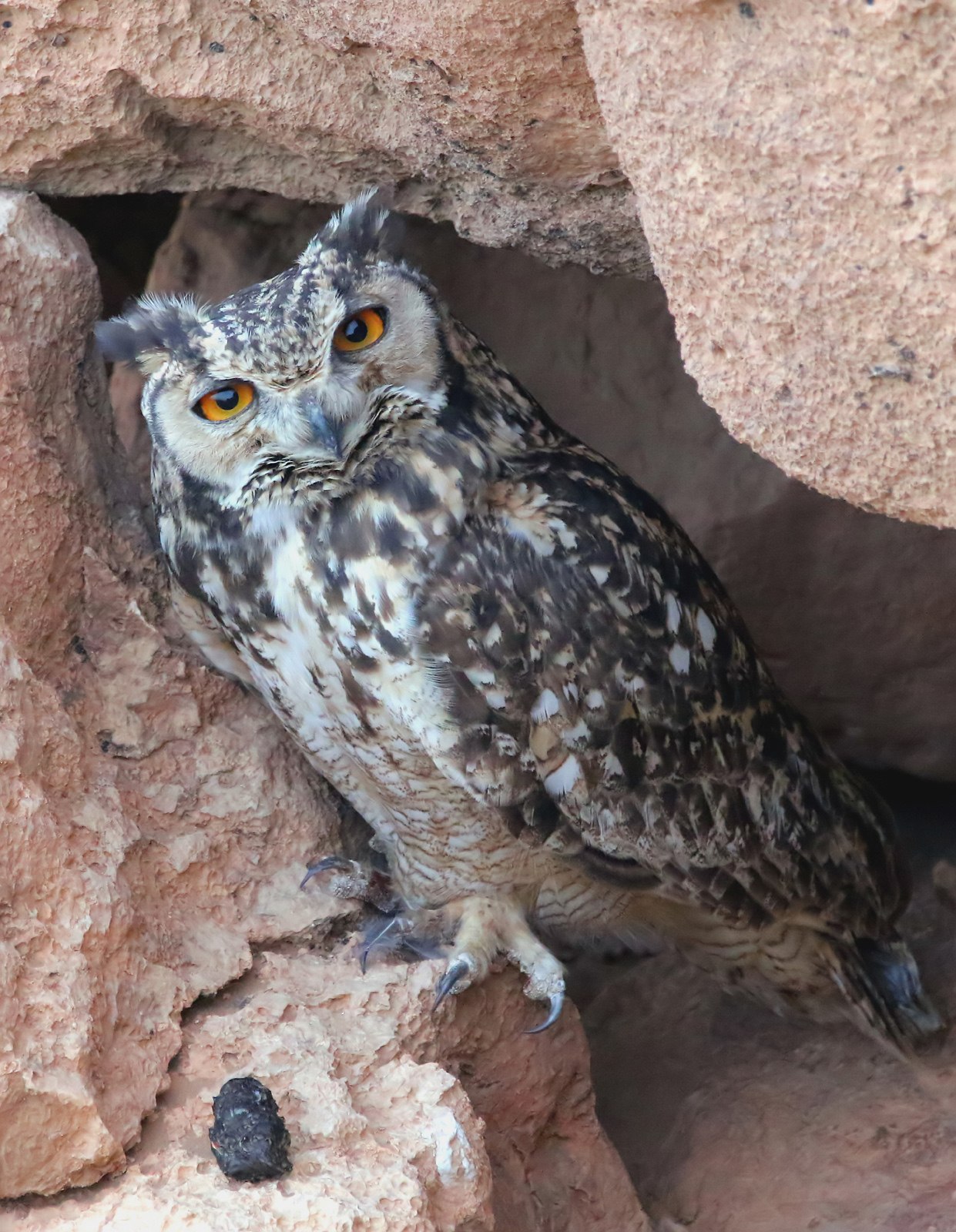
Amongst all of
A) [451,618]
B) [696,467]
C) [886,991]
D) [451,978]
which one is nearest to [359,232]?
[451,618]

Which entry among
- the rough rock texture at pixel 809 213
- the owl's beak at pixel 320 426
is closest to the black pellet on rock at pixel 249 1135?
the owl's beak at pixel 320 426

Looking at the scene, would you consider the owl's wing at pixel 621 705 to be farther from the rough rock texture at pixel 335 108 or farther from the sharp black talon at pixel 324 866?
the rough rock texture at pixel 335 108

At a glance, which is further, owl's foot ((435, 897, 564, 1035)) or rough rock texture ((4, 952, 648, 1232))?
owl's foot ((435, 897, 564, 1035))

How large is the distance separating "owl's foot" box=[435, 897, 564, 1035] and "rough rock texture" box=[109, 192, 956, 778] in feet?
3.80

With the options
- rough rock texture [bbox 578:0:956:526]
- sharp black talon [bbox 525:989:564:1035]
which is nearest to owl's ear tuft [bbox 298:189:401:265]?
rough rock texture [bbox 578:0:956:526]

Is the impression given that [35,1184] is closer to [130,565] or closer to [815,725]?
[130,565]

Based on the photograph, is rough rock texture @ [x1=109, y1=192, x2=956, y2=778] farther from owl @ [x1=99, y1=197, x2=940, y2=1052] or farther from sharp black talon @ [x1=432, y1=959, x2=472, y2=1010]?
sharp black talon @ [x1=432, y1=959, x2=472, y2=1010]

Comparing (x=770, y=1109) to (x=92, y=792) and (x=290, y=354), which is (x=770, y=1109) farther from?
(x=290, y=354)

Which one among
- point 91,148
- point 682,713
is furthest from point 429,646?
point 91,148

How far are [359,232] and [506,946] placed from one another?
1.17 meters

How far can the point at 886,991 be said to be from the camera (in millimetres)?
2523

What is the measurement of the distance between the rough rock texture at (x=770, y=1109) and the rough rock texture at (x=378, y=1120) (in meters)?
0.28

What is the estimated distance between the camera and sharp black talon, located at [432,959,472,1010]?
6.55ft

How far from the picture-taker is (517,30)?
66.2 inches
